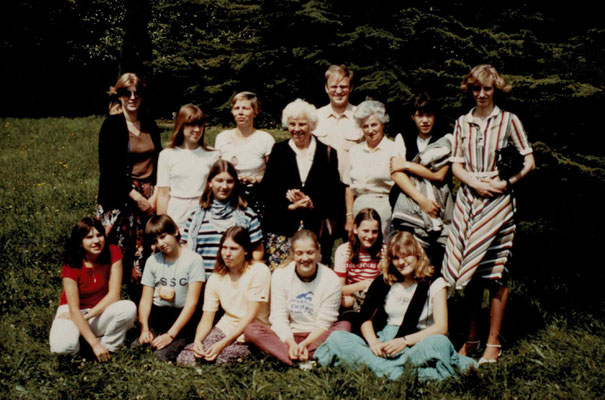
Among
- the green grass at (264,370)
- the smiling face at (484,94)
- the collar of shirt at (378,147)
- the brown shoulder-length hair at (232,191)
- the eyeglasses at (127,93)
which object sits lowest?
the green grass at (264,370)

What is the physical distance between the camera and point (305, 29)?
20.1 m

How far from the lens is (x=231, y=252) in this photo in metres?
4.23

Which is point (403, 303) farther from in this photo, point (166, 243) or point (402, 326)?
point (166, 243)

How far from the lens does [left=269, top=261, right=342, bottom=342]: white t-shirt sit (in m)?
4.14

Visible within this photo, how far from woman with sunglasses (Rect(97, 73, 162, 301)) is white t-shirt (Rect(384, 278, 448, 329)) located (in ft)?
7.44

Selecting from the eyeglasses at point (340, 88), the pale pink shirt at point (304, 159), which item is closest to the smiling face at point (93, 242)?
the pale pink shirt at point (304, 159)

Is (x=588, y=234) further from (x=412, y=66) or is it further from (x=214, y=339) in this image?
(x=412, y=66)

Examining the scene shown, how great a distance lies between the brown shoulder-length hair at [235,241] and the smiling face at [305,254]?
422 millimetres

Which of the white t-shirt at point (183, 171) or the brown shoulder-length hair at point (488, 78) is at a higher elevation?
the brown shoulder-length hair at point (488, 78)

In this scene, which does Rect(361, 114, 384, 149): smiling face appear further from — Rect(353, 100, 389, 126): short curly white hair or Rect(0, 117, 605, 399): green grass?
Rect(0, 117, 605, 399): green grass

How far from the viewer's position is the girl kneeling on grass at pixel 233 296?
4106 mm

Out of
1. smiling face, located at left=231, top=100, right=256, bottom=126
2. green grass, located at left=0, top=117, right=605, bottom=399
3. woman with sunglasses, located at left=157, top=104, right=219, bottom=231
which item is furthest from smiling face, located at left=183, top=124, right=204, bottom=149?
green grass, located at left=0, top=117, right=605, bottom=399

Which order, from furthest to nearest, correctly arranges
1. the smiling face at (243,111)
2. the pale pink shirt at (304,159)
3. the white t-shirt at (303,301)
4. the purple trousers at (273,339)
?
1. the smiling face at (243,111)
2. the pale pink shirt at (304,159)
3. the white t-shirt at (303,301)
4. the purple trousers at (273,339)

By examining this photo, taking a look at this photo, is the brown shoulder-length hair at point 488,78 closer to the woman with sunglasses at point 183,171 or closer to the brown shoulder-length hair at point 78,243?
the woman with sunglasses at point 183,171
